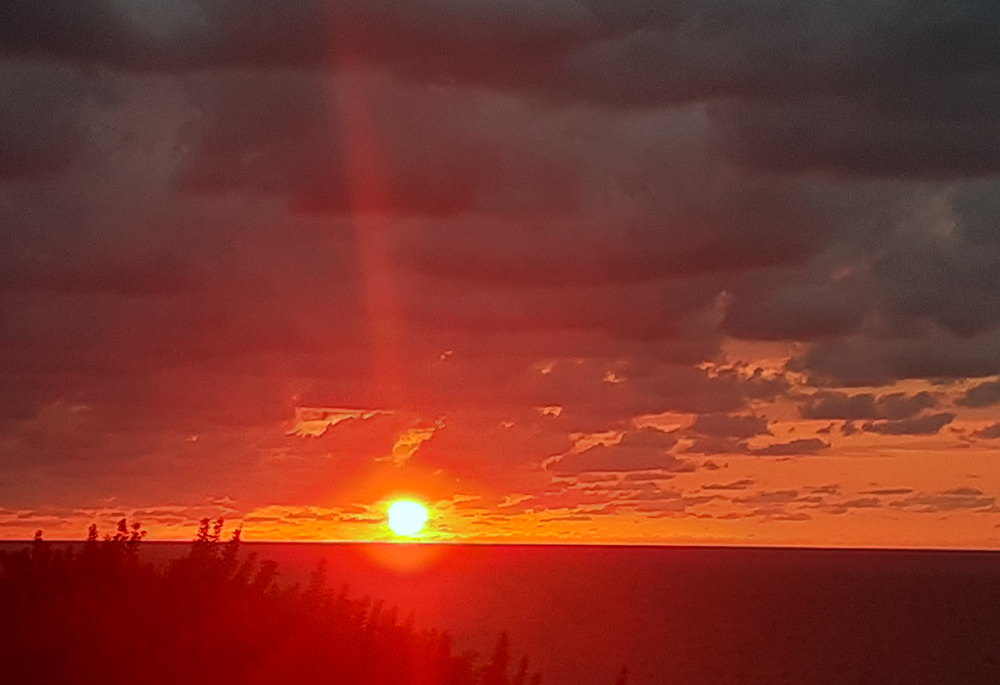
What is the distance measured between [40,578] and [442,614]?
11184cm

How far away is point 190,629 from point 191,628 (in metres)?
0.06

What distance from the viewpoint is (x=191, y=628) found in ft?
84.9

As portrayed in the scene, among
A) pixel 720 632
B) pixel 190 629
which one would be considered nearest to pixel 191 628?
pixel 190 629

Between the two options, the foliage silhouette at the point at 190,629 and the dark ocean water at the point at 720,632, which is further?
the dark ocean water at the point at 720,632

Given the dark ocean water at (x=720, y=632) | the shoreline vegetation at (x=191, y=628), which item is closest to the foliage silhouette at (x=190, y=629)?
the shoreline vegetation at (x=191, y=628)

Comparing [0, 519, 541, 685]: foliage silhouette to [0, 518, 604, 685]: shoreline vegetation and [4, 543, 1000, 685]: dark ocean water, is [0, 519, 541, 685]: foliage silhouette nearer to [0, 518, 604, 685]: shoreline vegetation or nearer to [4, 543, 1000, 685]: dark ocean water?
[0, 518, 604, 685]: shoreline vegetation

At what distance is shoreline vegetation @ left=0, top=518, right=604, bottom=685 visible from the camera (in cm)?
2438

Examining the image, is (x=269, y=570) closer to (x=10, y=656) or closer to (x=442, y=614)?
(x=10, y=656)

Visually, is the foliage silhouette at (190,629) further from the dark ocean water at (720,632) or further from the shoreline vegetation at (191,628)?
the dark ocean water at (720,632)

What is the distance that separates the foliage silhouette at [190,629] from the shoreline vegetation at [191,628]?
21 millimetres

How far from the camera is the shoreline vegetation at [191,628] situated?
2438 cm

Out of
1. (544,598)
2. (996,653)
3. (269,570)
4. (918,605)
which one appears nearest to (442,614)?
(544,598)

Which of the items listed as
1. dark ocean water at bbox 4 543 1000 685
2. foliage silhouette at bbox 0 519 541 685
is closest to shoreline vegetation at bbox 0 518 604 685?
foliage silhouette at bbox 0 519 541 685

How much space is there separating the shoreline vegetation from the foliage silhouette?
0.8 inches
